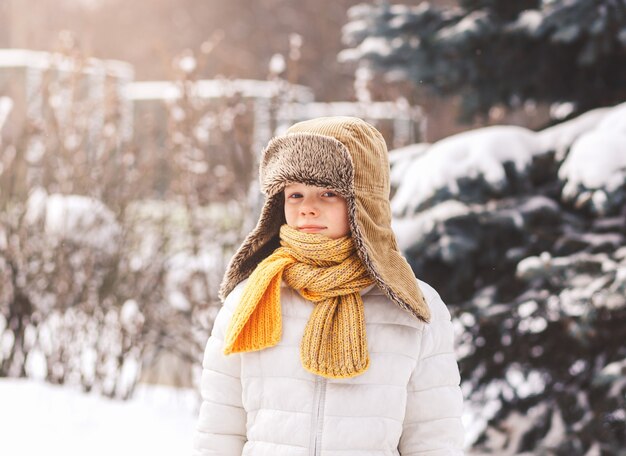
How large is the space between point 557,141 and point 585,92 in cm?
78

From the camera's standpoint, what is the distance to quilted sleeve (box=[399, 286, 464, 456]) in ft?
→ 6.34

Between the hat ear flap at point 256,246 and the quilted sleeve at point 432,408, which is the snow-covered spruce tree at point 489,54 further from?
the quilted sleeve at point 432,408

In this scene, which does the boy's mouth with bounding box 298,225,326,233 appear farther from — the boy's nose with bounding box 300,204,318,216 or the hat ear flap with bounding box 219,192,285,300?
the hat ear flap with bounding box 219,192,285,300

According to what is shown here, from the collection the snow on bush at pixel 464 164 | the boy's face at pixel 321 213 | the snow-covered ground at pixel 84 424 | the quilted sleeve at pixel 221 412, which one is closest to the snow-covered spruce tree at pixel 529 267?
the snow on bush at pixel 464 164

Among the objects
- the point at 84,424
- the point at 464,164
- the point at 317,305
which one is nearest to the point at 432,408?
the point at 317,305

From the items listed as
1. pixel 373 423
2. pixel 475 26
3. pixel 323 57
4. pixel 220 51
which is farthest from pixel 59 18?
pixel 373 423

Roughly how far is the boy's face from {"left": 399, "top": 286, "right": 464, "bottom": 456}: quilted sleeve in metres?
0.31

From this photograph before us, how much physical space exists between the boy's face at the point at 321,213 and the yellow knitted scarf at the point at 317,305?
0.08 ft

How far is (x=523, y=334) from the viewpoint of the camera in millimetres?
4027

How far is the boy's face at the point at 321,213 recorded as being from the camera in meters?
1.97

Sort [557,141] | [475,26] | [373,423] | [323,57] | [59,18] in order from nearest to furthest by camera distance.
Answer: [373,423] < [557,141] < [475,26] < [323,57] < [59,18]

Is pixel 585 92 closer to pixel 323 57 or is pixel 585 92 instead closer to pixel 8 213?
pixel 8 213

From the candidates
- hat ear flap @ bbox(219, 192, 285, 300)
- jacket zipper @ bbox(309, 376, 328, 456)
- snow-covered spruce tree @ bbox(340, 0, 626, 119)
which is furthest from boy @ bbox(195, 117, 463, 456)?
snow-covered spruce tree @ bbox(340, 0, 626, 119)

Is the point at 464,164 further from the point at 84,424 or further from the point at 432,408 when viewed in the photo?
the point at 84,424
